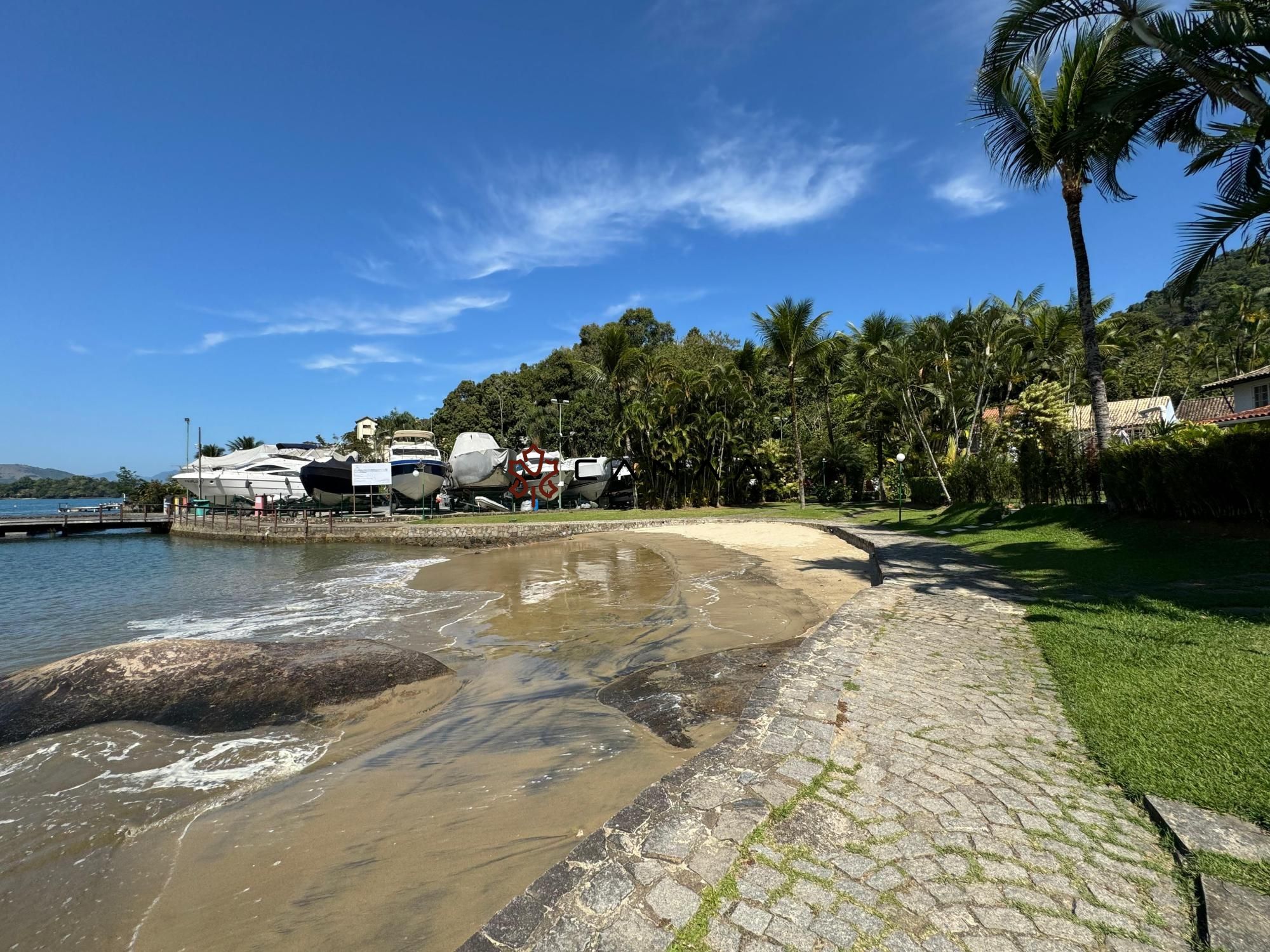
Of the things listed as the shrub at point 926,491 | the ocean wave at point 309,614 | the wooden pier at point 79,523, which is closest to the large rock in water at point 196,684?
the ocean wave at point 309,614

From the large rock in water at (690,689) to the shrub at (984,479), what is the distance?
15.1m

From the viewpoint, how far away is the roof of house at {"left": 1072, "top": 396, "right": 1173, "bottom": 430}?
31.0 meters

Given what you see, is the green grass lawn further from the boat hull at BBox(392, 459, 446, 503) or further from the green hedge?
the boat hull at BBox(392, 459, 446, 503)

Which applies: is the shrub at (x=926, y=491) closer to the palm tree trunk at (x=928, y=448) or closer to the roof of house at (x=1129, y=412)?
the palm tree trunk at (x=928, y=448)

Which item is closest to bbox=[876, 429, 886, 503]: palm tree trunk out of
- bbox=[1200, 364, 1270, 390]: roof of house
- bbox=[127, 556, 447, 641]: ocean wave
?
bbox=[1200, 364, 1270, 390]: roof of house

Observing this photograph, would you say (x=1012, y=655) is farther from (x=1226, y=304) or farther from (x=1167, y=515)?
(x=1226, y=304)

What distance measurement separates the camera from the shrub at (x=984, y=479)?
19078mm

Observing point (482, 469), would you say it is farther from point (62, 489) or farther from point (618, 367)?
point (62, 489)

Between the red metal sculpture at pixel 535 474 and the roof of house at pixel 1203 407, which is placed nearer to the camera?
the roof of house at pixel 1203 407

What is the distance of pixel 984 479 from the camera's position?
20.4 meters

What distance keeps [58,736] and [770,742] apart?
22.5 feet

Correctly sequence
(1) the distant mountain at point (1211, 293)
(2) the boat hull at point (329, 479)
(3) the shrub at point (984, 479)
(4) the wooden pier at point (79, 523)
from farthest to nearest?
(1) the distant mountain at point (1211, 293), (4) the wooden pier at point (79, 523), (2) the boat hull at point (329, 479), (3) the shrub at point (984, 479)

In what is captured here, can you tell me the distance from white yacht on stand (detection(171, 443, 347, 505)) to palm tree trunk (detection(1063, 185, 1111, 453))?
4719cm

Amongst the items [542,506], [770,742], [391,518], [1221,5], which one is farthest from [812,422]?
[770,742]
